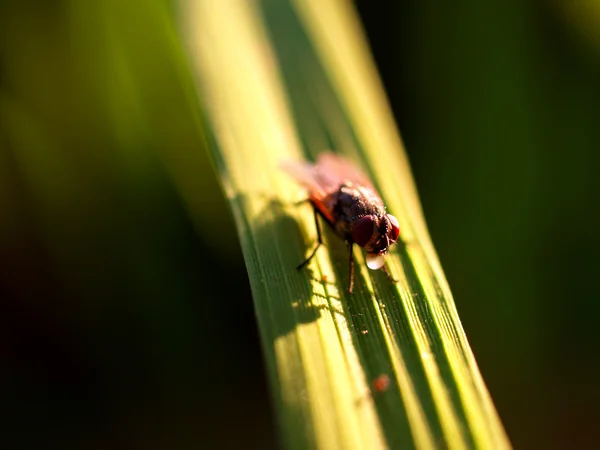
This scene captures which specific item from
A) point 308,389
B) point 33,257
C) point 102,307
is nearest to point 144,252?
point 102,307

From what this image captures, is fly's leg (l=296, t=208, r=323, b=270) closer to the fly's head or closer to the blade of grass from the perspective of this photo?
→ the blade of grass

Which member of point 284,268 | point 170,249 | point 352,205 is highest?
point 170,249

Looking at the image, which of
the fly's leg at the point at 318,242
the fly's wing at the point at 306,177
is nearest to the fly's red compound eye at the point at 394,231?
the fly's leg at the point at 318,242

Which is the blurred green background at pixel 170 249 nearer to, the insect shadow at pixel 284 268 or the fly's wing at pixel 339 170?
the fly's wing at pixel 339 170

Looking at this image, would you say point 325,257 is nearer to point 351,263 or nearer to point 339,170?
point 351,263

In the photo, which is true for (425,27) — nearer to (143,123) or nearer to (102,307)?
(143,123)

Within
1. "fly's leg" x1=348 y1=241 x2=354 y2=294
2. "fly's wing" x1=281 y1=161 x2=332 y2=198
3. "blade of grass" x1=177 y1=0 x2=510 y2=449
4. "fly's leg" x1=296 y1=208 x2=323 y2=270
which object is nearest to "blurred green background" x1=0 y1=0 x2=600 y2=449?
"blade of grass" x1=177 y1=0 x2=510 y2=449

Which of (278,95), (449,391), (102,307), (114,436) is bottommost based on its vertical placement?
A: (449,391)

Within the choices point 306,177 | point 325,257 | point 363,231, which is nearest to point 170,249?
point 306,177
